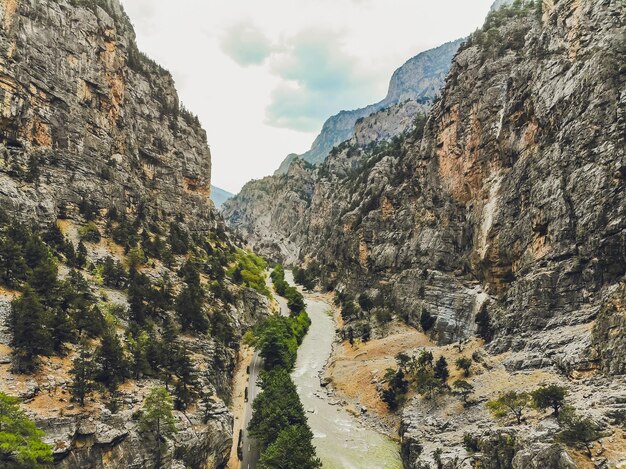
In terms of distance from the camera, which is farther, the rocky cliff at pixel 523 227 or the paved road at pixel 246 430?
the paved road at pixel 246 430

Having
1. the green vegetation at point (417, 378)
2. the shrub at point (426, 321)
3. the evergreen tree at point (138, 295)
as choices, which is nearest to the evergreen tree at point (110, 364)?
the evergreen tree at point (138, 295)

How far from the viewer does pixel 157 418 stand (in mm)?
35000

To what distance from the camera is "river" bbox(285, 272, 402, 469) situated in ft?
151

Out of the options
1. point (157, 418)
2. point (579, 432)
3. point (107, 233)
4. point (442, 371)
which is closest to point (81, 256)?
point (107, 233)

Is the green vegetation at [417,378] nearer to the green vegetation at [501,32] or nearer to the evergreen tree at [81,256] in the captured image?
the evergreen tree at [81,256]

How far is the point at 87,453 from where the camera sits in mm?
30828

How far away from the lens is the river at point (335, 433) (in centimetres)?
4603

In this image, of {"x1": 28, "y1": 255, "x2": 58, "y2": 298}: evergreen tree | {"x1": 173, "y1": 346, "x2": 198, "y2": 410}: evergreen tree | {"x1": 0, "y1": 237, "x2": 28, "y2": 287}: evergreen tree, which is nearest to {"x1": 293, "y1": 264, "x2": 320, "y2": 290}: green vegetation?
{"x1": 173, "y1": 346, "x2": 198, "y2": 410}: evergreen tree

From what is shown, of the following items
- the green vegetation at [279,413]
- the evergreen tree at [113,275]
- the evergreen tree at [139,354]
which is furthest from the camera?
the evergreen tree at [113,275]

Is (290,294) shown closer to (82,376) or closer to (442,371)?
(442,371)

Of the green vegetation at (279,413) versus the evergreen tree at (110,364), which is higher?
the evergreen tree at (110,364)

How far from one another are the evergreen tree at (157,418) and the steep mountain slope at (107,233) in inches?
27.1

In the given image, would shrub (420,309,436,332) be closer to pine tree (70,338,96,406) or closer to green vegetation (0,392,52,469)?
pine tree (70,338,96,406)

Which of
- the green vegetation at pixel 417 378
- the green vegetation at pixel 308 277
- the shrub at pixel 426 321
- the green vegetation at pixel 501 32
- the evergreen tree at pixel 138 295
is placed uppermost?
the green vegetation at pixel 501 32
